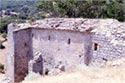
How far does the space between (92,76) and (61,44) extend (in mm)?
10241

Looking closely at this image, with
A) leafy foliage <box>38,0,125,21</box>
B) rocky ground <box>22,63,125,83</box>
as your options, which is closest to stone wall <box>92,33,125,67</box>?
rocky ground <box>22,63,125,83</box>

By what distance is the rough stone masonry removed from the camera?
15.7 metres

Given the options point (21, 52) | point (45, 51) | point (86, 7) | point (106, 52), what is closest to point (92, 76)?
point (106, 52)

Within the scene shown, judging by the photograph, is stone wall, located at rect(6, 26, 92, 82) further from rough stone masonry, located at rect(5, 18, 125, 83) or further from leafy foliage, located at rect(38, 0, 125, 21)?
leafy foliage, located at rect(38, 0, 125, 21)

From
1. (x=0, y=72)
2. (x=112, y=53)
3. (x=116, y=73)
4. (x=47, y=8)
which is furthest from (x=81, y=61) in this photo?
(x=47, y=8)

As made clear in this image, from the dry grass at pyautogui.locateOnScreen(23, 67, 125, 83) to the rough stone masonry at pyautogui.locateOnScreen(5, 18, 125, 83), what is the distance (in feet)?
4.93

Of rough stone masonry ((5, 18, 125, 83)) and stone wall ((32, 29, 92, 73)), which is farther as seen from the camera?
stone wall ((32, 29, 92, 73))

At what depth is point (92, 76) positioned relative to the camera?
39.2 feet

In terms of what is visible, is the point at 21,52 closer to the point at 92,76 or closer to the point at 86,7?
the point at 86,7

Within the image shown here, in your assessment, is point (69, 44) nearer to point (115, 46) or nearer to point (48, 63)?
point (48, 63)

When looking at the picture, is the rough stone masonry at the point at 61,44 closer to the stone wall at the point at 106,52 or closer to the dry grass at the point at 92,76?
the stone wall at the point at 106,52

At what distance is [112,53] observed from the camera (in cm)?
1488

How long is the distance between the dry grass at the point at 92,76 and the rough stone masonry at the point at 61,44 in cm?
150

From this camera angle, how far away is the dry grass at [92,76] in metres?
11.5
